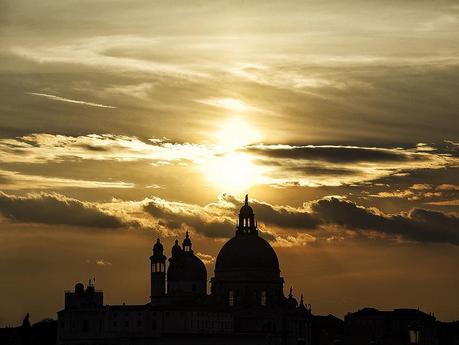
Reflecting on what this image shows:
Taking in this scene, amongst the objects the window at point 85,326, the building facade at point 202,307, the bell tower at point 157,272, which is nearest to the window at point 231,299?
the building facade at point 202,307

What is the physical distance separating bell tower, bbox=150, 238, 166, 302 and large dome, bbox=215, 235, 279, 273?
23.1ft

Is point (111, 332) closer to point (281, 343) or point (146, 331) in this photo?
point (146, 331)

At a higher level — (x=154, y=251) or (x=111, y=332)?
(x=154, y=251)

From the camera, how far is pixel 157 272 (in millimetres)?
194375

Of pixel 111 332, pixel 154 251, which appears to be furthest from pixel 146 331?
pixel 154 251

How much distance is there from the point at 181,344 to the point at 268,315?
65.0ft

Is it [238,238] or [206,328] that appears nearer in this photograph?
[206,328]

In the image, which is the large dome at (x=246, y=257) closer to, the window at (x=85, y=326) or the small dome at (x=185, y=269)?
the small dome at (x=185, y=269)

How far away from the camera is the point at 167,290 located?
19388cm

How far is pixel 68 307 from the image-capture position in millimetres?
183750

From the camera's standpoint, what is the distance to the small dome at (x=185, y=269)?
19438 centimetres

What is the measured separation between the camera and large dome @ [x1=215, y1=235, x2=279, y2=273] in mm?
194000

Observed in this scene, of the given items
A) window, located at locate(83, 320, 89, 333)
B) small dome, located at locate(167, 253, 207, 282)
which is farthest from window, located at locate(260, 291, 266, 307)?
window, located at locate(83, 320, 89, 333)

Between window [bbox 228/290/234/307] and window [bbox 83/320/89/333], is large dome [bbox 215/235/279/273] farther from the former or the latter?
window [bbox 83/320/89/333]
